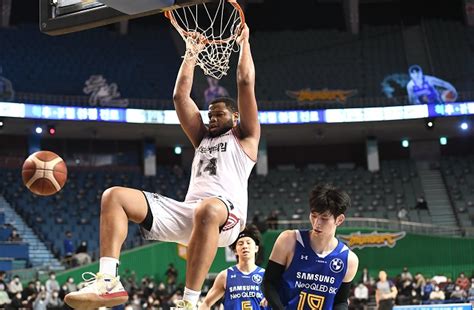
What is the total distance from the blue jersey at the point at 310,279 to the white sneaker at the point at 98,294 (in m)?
1.22

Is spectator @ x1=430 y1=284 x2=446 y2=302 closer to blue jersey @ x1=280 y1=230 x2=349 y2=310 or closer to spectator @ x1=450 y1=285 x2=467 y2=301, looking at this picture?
spectator @ x1=450 y1=285 x2=467 y2=301

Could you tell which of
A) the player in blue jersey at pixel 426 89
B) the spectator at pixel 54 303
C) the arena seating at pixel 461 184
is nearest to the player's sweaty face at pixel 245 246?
the spectator at pixel 54 303

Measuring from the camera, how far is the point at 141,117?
29922mm

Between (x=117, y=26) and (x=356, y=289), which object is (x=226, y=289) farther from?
(x=117, y=26)

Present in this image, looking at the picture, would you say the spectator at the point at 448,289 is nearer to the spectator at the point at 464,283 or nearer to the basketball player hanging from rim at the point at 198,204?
the spectator at the point at 464,283

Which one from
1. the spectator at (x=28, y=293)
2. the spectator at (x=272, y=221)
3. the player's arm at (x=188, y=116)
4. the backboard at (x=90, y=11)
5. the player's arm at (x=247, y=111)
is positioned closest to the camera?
the backboard at (x=90, y=11)

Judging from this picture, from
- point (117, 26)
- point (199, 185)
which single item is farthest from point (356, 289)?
point (117, 26)

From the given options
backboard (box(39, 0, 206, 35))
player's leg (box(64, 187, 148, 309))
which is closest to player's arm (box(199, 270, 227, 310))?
player's leg (box(64, 187, 148, 309))

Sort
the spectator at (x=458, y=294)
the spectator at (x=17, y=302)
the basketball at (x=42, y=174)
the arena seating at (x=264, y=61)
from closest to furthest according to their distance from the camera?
1. the basketball at (x=42, y=174)
2. the spectator at (x=17, y=302)
3. the spectator at (x=458, y=294)
4. the arena seating at (x=264, y=61)

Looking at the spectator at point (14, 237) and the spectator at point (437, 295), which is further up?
the spectator at point (14, 237)

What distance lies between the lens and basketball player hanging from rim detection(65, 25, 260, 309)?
16.6 ft

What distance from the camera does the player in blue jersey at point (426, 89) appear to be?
101ft

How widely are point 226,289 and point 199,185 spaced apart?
3031 millimetres

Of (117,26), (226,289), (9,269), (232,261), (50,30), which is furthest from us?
(117,26)
